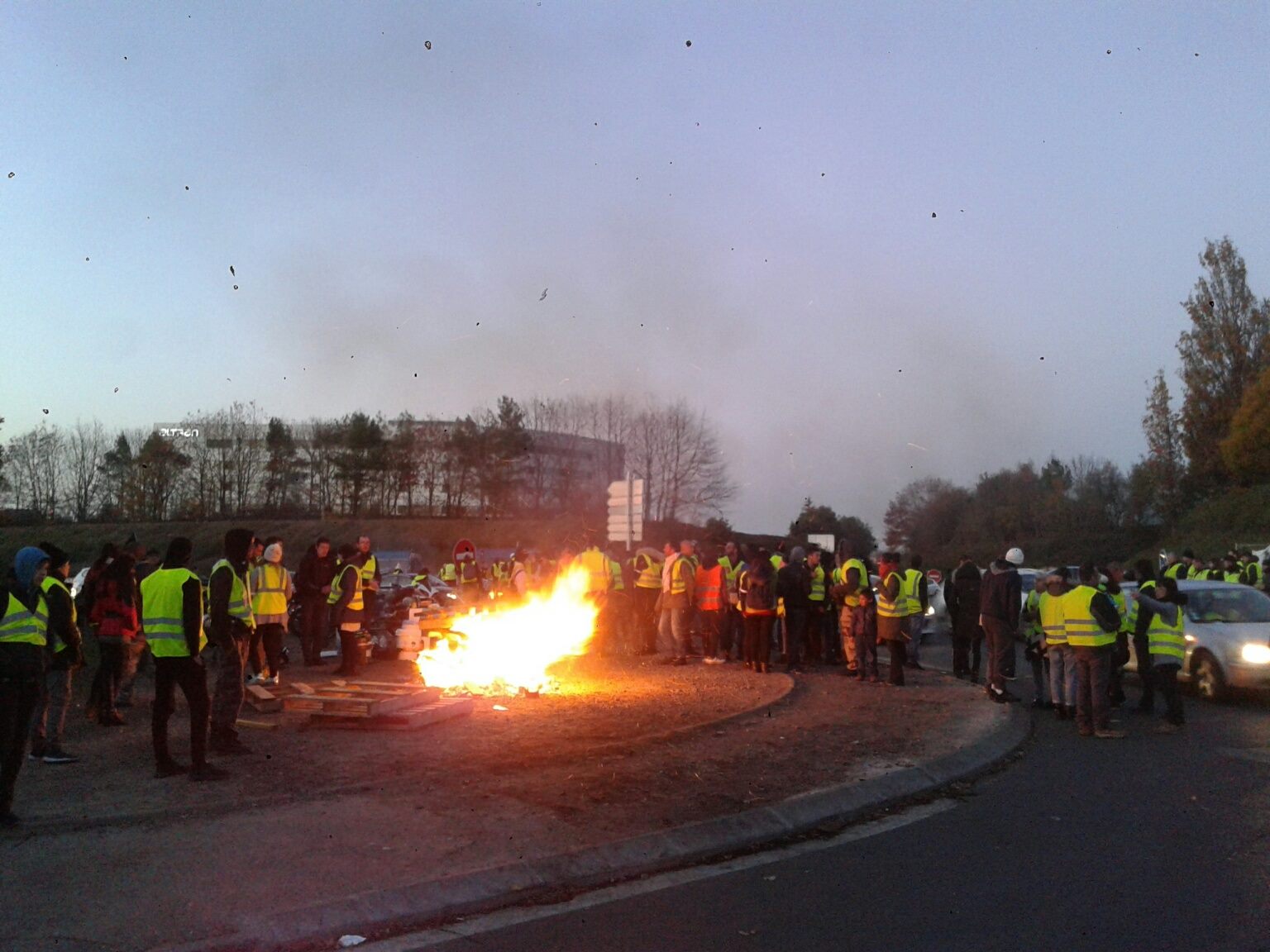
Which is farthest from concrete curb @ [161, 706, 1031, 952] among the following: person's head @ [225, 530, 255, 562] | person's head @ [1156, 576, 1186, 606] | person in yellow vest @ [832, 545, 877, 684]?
person in yellow vest @ [832, 545, 877, 684]

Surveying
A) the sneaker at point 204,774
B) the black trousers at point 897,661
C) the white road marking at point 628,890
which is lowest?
the white road marking at point 628,890

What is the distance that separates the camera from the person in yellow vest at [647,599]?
18531 mm

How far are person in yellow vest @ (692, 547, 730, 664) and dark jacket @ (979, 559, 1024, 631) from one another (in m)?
4.76

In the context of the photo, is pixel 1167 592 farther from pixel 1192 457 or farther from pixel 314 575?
pixel 1192 457

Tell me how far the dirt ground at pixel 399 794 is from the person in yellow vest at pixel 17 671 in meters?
0.41

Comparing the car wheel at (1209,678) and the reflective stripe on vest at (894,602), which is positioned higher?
the reflective stripe on vest at (894,602)

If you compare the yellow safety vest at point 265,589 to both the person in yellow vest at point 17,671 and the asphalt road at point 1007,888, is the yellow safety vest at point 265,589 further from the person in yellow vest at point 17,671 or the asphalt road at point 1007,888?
the asphalt road at point 1007,888

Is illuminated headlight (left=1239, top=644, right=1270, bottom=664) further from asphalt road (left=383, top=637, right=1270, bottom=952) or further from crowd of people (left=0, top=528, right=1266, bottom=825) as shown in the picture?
asphalt road (left=383, top=637, right=1270, bottom=952)

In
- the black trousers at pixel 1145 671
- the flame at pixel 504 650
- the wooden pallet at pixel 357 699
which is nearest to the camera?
the wooden pallet at pixel 357 699

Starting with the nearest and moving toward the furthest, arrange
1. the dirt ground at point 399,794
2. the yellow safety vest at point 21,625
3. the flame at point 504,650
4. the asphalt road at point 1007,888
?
the asphalt road at point 1007,888 < the dirt ground at point 399,794 < the yellow safety vest at point 21,625 < the flame at point 504,650

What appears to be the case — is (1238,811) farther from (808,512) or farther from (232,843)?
(808,512)

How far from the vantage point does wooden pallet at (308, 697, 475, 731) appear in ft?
34.8

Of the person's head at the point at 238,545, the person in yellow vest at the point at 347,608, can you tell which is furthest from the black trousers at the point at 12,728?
the person in yellow vest at the point at 347,608

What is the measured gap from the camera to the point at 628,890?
6.26 meters
